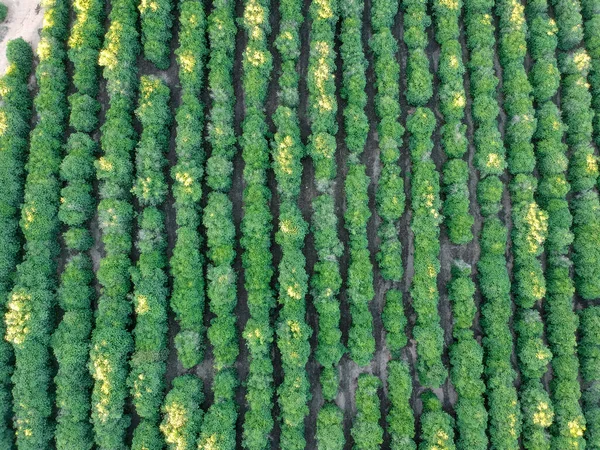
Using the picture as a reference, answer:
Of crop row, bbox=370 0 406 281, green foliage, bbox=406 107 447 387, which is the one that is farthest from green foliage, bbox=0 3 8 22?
green foliage, bbox=406 107 447 387

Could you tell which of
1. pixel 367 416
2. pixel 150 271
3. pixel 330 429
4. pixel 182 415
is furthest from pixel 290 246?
pixel 182 415

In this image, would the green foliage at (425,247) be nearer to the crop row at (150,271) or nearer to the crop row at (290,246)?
the crop row at (290,246)

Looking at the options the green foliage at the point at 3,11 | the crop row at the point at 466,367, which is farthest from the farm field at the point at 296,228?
the green foliage at the point at 3,11

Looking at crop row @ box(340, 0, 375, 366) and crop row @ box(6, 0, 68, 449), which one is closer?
crop row @ box(6, 0, 68, 449)

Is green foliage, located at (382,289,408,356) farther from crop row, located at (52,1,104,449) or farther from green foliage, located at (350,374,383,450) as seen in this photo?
crop row, located at (52,1,104,449)

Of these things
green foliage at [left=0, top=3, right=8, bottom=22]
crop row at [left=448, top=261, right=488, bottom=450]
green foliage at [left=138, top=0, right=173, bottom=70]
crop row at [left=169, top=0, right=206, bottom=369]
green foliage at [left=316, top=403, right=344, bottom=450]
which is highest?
green foliage at [left=0, top=3, right=8, bottom=22]

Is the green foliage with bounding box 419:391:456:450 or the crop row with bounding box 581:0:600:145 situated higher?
the crop row with bounding box 581:0:600:145
